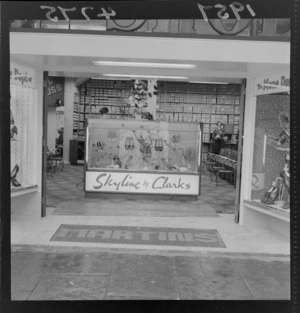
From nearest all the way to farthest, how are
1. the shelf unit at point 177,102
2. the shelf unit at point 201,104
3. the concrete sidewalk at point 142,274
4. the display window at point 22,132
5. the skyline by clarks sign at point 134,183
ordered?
the concrete sidewalk at point 142,274, the display window at point 22,132, the skyline by clarks sign at point 134,183, the shelf unit at point 177,102, the shelf unit at point 201,104

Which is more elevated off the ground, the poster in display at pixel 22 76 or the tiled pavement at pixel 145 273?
the poster in display at pixel 22 76

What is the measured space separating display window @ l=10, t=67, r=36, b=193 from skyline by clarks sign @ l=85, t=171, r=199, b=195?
211cm

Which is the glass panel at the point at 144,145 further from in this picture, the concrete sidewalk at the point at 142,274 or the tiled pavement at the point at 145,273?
the concrete sidewalk at the point at 142,274

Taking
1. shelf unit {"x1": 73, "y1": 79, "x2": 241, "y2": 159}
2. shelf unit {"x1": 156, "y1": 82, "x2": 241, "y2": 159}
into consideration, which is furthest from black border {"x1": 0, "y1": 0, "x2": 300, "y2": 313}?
shelf unit {"x1": 156, "y1": 82, "x2": 241, "y2": 159}

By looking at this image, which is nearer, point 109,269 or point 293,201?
point 293,201

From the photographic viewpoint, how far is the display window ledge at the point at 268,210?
5.02 m

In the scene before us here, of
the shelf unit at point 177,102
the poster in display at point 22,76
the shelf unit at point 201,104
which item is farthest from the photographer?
the shelf unit at point 201,104

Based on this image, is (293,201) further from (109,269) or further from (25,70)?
(25,70)

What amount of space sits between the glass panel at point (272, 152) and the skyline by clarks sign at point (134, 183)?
2344 mm

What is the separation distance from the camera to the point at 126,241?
4930mm

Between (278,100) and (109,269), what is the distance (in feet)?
10.6

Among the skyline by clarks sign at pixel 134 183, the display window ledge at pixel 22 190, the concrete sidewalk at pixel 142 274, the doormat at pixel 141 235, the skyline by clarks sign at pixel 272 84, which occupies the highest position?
the skyline by clarks sign at pixel 272 84

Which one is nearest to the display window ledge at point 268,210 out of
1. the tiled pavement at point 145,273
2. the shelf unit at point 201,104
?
the tiled pavement at point 145,273


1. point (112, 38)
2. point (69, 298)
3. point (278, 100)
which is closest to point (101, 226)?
point (69, 298)
